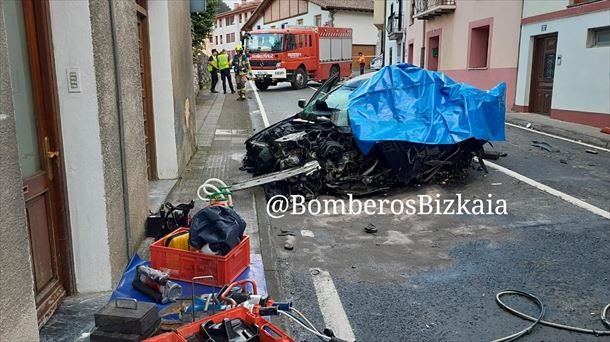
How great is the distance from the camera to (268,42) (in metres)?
24.2

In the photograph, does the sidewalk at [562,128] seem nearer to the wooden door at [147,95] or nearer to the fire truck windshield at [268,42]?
the wooden door at [147,95]

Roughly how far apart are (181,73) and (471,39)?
16.2 meters

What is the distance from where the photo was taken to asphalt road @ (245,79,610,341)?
148 inches

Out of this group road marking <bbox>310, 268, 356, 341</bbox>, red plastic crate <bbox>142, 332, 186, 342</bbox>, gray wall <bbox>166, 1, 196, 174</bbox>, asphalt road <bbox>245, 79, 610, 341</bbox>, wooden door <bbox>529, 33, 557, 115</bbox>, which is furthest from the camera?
wooden door <bbox>529, 33, 557, 115</bbox>

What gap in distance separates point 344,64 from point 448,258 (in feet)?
85.8

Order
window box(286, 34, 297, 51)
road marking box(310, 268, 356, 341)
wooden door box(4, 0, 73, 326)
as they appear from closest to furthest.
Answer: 1. wooden door box(4, 0, 73, 326)
2. road marking box(310, 268, 356, 341)
3. window box(286, 34, 297, 51)

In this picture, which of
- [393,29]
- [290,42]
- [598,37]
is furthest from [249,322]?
[393,29]

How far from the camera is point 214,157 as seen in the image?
9.64 metres

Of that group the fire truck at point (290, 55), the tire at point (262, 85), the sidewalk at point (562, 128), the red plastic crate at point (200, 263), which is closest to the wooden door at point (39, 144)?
the red plastic crate at point (200, 263)

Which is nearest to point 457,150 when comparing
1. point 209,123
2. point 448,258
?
point 448,258

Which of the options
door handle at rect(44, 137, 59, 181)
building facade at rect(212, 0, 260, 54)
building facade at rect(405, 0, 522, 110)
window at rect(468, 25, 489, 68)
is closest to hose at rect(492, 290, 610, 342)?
door handle at rect(44, 137, 59, 181)

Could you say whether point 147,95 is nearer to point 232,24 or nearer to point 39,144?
point 39,144

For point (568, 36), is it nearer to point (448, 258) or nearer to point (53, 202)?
point (448, 258)

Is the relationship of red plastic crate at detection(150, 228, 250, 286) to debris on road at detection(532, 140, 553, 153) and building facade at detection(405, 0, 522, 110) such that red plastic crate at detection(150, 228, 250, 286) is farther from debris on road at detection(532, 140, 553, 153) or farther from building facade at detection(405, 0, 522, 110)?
building facade at detection(405, 0, 522, 110)
